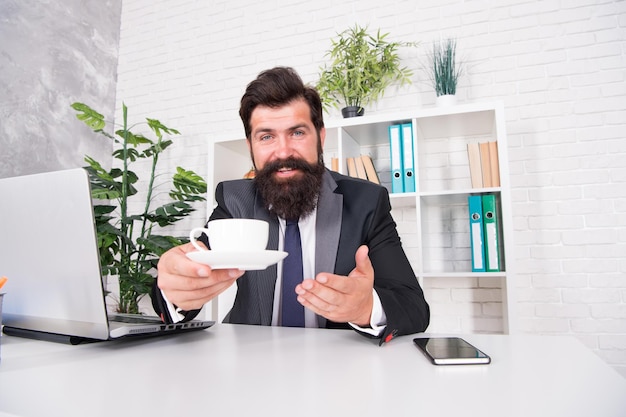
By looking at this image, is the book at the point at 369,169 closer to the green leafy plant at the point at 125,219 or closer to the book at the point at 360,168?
the book at the point at 360,168

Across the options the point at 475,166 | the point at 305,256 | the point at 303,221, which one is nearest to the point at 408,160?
the point at 475,166

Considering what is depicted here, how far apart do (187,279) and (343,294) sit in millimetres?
304

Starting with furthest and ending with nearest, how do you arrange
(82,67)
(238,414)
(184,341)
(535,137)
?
(82,67) → (535,137) → (184,341) → (238,414)

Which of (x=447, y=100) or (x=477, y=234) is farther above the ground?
(x=447, y=100)

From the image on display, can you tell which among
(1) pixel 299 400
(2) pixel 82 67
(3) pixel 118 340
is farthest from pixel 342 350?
(2) pixel 82 67

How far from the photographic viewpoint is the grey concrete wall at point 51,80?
2.54m

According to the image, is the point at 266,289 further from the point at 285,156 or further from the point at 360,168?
the point at 360,168

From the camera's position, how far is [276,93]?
157 centimetres

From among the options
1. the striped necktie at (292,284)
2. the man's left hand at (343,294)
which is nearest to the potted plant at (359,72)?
the striped necktie at (292,284)

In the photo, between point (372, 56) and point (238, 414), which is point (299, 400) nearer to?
point (238, 414)

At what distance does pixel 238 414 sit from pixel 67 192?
1.69 feet

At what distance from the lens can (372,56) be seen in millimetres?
2393

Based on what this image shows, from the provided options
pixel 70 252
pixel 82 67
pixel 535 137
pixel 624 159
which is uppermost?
pixel 82 67

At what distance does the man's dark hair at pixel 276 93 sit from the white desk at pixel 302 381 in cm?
99
